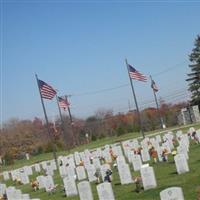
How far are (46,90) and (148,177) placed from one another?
A: 1813cm

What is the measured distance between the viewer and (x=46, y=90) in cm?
3316

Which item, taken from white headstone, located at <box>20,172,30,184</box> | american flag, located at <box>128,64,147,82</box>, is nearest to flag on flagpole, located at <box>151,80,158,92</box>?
american flag, located at <box>128,64,147,82</box>

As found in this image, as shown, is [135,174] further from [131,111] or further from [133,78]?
[131,111]

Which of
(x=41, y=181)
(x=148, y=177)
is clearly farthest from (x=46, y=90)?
(x=148, y=177)

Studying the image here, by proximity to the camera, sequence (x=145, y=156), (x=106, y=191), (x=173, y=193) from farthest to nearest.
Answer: (x=145, y=156)
(x=106, y=191)
(x=173, y=193)

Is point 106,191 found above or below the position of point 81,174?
below

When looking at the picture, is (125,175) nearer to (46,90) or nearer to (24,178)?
(24,178)

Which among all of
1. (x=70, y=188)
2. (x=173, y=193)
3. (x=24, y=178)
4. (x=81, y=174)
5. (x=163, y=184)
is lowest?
(x=163, y=184)

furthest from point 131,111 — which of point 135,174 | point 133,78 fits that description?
point 135,174

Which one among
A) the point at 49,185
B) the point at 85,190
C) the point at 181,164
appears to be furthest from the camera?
the point at 49,185

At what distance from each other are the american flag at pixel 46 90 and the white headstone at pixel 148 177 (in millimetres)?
17608

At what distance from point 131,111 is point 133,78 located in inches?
2155

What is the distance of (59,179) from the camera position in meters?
25.7

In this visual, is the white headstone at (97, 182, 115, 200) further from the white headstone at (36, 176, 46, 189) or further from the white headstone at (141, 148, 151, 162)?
the white headstone at (141, 148, 151, 162)
